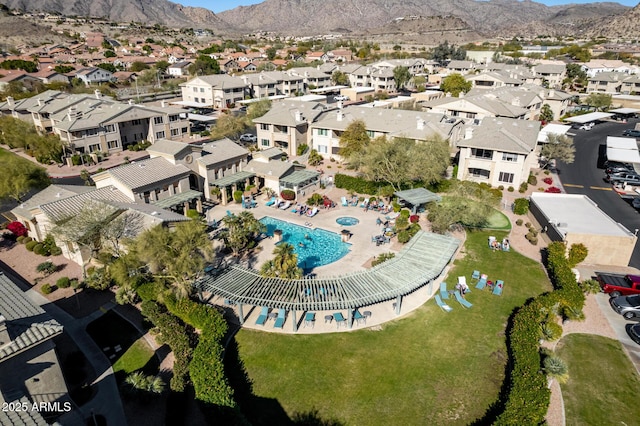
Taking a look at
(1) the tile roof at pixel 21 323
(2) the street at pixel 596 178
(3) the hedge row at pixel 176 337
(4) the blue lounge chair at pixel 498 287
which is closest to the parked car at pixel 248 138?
(3) the hedge row at pixel 176 337

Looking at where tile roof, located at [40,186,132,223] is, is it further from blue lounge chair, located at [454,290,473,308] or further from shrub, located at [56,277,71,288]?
blue lounge chair, located at [454,290,473,308]

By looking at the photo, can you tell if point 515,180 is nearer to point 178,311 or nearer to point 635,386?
point 635,386

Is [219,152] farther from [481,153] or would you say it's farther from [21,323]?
[481,153]

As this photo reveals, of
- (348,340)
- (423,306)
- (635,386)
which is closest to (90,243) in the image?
(348,340)

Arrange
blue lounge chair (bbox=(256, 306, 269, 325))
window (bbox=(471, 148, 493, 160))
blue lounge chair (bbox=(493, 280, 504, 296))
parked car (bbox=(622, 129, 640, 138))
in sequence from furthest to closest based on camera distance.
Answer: parked car (bbox=(622, 129, 640, 138)) < window (bbox=(471, 148, 493, 160)) < blue lounge chair (bbox=(493, 280, 504, 296)) < blue lounge chair (bbox=(256, 306, 269, 325))

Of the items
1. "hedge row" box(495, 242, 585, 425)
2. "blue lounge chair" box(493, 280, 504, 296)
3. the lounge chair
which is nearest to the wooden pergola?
the lounge chair

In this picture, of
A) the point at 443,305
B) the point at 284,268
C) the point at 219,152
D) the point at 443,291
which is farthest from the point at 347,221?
the point at 219,152

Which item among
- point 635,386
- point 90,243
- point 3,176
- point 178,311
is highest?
point 3,176
